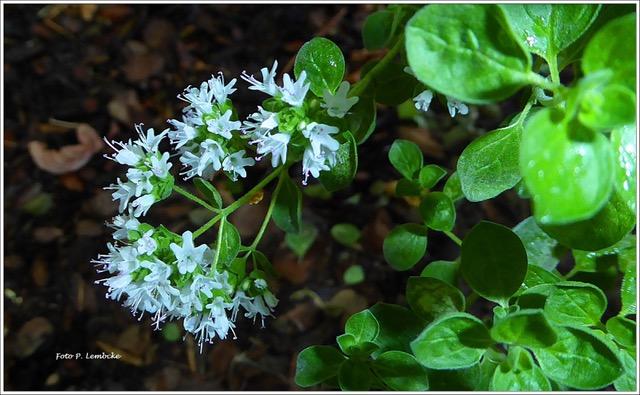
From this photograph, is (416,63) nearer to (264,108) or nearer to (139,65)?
(264,108)

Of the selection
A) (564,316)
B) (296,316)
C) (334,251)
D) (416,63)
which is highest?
(416,63)

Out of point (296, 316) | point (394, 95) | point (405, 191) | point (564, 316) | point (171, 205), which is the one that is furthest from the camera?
point (171, 205)

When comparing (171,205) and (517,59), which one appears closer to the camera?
(517,59)

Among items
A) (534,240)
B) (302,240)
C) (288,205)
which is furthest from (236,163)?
(302,240)

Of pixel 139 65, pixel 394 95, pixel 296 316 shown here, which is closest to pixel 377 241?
pixel 296 316

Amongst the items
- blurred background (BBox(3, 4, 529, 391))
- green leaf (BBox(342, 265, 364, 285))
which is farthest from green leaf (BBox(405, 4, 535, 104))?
green leaf (BBox(342, 265, 364, 285))

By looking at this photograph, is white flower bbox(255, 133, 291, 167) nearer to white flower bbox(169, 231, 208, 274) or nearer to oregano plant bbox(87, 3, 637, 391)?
oregano plant bbox(87, 3, 637, 391)

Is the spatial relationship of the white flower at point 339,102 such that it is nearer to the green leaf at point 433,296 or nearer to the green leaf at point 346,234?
the green leaf at point 433,296
